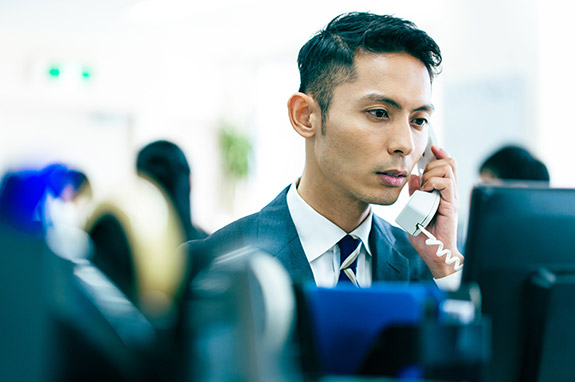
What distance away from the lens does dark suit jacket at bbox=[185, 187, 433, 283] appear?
1.34 m

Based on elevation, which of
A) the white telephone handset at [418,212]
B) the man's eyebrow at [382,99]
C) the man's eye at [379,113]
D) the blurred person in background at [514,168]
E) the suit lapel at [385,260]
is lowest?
the suit lapel at [385,260]

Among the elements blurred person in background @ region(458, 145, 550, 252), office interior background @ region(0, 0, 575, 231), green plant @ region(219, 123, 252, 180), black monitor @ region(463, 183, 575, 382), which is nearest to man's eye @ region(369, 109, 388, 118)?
black monitor @ region(463, 183, 575, 382)

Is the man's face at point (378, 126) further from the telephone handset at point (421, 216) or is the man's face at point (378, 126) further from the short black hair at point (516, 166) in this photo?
the short black hair at point (516, 166)

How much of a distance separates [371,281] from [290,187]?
Answer: 33 centimetres

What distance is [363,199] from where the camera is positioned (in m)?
1.36

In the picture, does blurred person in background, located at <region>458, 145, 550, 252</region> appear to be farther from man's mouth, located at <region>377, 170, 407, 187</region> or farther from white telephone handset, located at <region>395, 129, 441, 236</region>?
man's mouth, located at <region>377, 170, 407, 187</region>

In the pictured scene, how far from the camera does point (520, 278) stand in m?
0.83

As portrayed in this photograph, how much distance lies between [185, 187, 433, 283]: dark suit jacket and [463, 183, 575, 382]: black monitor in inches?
20.6

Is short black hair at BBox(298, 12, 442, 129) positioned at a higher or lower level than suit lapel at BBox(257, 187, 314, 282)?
higher

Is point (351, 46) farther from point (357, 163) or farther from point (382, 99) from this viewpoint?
point (357, 163)

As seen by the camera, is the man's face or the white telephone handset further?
the white telephone handset

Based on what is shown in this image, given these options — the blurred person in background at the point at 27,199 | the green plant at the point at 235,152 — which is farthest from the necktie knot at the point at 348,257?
the green plant at the point at 235,152

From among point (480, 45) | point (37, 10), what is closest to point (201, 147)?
point (37, 10)

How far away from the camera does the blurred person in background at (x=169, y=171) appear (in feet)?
7.32
